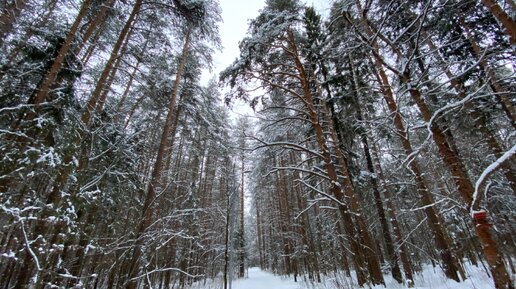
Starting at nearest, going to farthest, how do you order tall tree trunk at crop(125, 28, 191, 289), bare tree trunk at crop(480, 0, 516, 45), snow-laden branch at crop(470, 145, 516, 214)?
snow-laden branch at crop(470, 145, 516, 214) → bare tree trunk at crop(480, 0, 516, 45) → tall tree trunk at crop(125, 28, 191, 289)

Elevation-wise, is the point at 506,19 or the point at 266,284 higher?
the point at 506,19

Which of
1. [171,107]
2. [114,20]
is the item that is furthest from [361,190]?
[114,20]

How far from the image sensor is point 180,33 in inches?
338

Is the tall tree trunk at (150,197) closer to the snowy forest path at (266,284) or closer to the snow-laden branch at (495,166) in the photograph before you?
the snow-laden branch at (495,166)

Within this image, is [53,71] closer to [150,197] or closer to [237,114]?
[150,197]

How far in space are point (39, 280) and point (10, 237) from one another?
0.94 meters

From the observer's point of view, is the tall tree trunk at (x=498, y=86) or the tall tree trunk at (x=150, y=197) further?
the tall tree trunk at (x=150, y=197)

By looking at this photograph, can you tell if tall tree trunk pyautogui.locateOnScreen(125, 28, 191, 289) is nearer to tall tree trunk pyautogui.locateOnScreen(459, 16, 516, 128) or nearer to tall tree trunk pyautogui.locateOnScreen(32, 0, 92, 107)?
tall tree trunk pyautogui.locateOnScreen(32, 0, 92, 107)

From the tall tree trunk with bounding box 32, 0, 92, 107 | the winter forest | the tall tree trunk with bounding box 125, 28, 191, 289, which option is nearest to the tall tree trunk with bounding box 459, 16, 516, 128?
the winter forest

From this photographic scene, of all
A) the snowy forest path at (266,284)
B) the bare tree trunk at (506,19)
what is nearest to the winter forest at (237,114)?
the bare tree trunk at (506,19)

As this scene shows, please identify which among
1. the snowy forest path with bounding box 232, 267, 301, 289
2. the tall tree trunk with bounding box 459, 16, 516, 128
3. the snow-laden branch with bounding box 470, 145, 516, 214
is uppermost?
the tall tree trunk with bounding box 459, 16, 516, 128

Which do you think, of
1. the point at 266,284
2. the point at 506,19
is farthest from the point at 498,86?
the point at 266,284

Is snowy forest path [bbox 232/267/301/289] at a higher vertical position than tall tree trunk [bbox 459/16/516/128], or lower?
lower

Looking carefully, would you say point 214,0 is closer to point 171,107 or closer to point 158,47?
point 158,47
